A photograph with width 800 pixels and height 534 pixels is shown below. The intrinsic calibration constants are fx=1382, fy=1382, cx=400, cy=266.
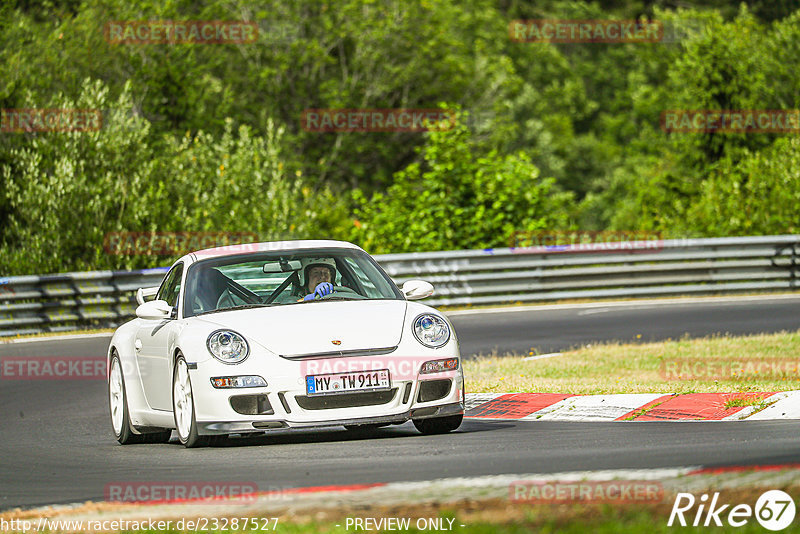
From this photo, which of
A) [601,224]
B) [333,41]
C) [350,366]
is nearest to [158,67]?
[333,41]

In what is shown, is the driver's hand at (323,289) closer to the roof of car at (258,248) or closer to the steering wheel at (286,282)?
the steering wheel at (286,282)

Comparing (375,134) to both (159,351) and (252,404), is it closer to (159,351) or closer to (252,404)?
(159,351)

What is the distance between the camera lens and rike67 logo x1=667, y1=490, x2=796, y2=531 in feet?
17.0

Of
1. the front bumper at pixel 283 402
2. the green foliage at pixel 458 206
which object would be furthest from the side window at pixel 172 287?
the green foliage at pixel 458 206

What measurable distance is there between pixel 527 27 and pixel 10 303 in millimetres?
50637

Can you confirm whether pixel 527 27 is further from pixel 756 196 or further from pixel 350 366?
pixel 350 366

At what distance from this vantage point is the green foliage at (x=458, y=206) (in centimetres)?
2756

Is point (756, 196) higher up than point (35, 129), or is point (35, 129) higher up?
point (35, 129)

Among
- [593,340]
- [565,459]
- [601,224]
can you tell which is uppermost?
[565,459]

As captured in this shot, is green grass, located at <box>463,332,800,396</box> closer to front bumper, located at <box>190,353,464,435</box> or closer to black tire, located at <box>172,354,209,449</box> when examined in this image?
front bumper, located at <box>190,353,464,435</box>

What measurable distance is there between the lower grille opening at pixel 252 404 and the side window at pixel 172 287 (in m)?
1.45

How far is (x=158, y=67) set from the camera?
4053 cm

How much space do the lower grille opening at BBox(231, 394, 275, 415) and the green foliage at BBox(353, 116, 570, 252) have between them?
18680mm

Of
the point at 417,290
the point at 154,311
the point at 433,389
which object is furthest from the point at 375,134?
the point at 433,389
